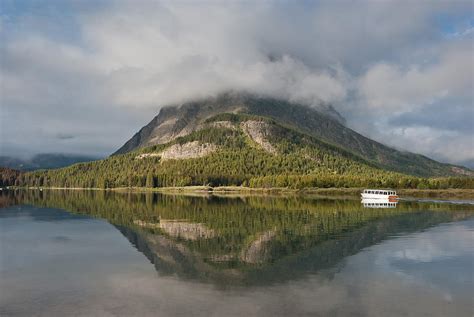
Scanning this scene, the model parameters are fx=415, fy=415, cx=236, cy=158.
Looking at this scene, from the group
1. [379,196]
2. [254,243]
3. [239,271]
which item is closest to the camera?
[239,271]

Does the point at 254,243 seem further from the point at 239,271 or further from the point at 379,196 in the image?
the point at 379,196

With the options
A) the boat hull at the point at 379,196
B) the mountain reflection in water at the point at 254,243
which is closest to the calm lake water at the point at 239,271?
the mountain reflection in water at the point at 254,243

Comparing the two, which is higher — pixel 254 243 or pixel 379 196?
pixel 379 196

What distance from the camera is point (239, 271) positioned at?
42.8 metres

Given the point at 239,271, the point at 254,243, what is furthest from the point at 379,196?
the point at 239,271

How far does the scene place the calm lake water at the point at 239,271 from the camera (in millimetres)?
31641

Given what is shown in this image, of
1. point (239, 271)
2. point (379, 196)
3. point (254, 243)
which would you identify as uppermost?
point (379, 196)

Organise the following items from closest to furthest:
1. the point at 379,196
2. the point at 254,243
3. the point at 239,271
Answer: the point at 239,271 → the point at 254,243 → the point at 379,196

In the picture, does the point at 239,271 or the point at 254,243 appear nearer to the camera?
the point at 239,271

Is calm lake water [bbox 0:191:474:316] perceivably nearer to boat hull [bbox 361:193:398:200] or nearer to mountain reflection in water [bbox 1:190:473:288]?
mountain reflection in water [bbox 1:190:473:288]

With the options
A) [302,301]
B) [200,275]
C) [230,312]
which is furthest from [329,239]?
[230,312]

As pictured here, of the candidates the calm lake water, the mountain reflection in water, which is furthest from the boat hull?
the calm lake water

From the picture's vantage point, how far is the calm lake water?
104 feet

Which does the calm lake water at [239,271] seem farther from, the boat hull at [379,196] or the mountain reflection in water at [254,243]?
the boat hull at [379,196]
